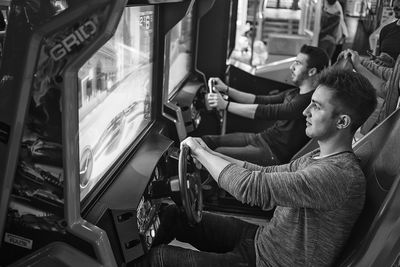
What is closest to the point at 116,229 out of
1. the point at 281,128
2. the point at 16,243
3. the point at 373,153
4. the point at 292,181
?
the point at 16,243

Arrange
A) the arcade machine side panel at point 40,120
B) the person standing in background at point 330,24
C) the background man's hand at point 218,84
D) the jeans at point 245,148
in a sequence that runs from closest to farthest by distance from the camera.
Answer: the arcade machine side panel at point 40,120, the jeans at point 245,148, the background man's hand at point 218,84, the person standing in background at point 330,24

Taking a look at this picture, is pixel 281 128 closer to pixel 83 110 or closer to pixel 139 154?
pixel 139 154

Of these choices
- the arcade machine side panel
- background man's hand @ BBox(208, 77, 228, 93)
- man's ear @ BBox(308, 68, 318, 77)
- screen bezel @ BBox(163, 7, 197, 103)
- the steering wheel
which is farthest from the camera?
background man's hand @ BBox(208, 77, 228, 93)

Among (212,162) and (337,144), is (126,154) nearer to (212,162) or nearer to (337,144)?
(212,162)

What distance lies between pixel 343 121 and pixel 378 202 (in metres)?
0.31

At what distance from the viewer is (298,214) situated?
1.73m

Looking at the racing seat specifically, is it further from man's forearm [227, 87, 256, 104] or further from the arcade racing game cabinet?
man's forearm [227, 87, 256, 104]

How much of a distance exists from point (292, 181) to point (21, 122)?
0.86 meters

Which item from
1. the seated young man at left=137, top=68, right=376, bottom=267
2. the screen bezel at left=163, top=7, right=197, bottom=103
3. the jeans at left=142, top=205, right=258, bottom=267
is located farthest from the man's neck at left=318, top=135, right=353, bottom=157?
the screen bezel at left=163, top=7, right=197, bottom=103

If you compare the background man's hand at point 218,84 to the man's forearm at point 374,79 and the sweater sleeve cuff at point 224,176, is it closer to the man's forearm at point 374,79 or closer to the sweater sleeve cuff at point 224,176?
the man's forearm at point 374,79

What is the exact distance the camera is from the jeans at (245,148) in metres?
3.36

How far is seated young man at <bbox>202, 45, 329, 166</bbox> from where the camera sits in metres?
3.25

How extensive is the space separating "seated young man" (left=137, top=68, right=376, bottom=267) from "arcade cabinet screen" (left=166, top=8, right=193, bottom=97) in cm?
119

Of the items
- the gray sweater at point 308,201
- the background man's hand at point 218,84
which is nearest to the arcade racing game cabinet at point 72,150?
the gray sweater at point 308,201
